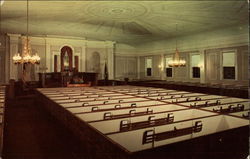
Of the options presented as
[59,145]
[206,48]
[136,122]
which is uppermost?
[206,48]

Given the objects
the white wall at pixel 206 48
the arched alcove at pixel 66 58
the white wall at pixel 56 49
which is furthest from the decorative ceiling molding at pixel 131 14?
the arched alcove at pixel 66 58

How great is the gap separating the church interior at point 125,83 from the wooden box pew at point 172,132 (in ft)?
0.06

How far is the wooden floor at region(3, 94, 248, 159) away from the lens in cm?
292

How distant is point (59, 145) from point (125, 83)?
10.5 m

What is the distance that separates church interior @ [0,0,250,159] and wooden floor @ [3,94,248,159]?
2 centimetres

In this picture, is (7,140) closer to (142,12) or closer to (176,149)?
(176,149)

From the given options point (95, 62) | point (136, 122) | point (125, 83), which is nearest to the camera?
point (136, 122)

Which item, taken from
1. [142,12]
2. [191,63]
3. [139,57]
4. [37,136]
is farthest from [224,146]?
[139,57]

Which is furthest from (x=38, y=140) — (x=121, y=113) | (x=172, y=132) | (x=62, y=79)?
(x=62, y=79)

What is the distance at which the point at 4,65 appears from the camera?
42.9 ft

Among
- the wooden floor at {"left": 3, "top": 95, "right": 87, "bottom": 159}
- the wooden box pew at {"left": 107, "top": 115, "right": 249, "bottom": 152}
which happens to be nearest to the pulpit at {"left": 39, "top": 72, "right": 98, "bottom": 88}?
the wooden floor at {"left": 3, "top": 95, "right": 87, "bottom": 159}

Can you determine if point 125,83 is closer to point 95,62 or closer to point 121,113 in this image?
point 95,62

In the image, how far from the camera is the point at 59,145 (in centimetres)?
430

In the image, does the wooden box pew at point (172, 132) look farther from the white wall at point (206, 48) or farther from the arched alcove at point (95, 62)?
the arched alcove at point (95, 62)
